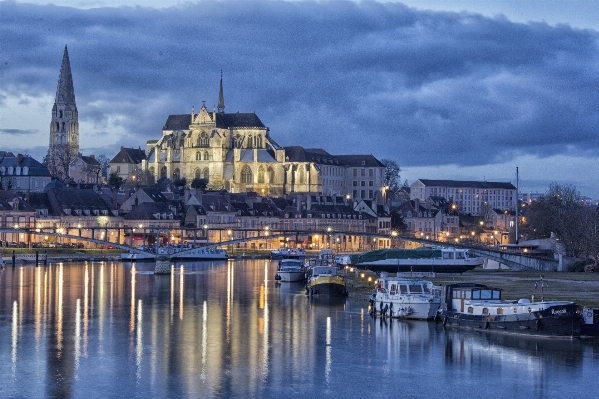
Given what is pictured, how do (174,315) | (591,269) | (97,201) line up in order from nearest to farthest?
1. (174,315)
2. (591,269)
3. (97,201)

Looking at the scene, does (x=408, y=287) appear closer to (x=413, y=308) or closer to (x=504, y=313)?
(x=413, y=308)

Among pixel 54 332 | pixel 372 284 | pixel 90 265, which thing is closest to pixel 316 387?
pixel 54 332

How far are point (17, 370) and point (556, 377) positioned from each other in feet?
66.7

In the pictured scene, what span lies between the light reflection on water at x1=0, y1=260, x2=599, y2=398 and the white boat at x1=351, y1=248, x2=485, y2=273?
23630 millimetres

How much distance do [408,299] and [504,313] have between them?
7.04 meters

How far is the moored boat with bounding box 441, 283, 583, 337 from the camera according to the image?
4978cm

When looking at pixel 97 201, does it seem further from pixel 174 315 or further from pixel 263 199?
pixel 174 315

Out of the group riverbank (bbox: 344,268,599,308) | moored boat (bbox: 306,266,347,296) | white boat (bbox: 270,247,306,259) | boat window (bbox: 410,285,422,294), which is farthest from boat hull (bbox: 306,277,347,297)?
white boat (bbox: 270,247,306,259)

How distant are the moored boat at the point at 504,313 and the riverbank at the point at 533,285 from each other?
130 inches

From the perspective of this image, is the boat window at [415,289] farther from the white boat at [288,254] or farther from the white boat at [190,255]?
the white boat at [288,254]

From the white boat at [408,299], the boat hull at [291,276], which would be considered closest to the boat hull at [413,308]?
the white boat at [408,299]

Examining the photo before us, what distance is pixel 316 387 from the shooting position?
40.9 metres

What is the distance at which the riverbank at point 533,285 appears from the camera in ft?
202

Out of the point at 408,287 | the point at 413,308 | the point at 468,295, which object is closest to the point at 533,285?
the point at 408,287
